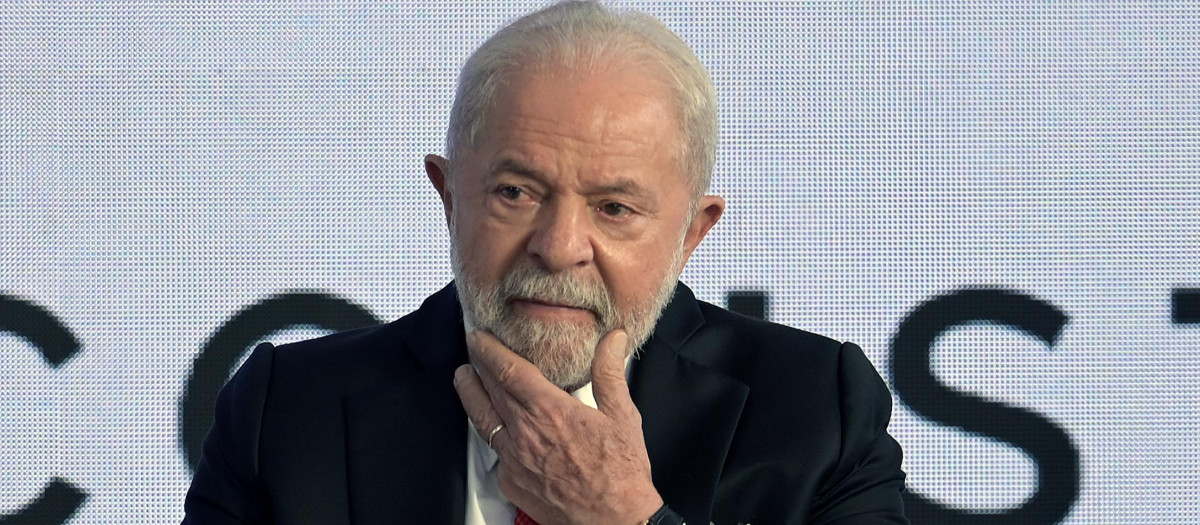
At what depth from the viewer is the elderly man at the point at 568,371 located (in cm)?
118

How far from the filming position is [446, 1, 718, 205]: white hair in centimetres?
125

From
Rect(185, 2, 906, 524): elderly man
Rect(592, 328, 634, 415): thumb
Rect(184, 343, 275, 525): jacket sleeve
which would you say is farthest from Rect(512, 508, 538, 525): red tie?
Rect(184, 343, 275, 525): jacket sleeve

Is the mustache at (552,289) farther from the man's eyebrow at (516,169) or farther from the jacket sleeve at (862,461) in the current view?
the jacket sleeve at (862,461)

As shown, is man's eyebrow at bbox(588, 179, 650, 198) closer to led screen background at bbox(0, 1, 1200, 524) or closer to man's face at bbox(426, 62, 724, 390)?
man's face at bbox(426, 62, 724, 390)

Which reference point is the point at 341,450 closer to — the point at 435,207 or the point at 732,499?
the point at 732,499

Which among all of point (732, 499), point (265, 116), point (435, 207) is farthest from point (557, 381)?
point (265, 116)

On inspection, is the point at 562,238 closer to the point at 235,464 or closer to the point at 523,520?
the point at 523,520

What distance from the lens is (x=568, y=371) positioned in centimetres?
125

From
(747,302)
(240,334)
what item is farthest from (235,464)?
(747,302)

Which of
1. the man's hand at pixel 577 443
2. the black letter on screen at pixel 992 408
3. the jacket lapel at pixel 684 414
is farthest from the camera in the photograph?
the black letter on screen at pixel 992 408

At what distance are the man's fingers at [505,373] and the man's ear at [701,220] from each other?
0.86 ft

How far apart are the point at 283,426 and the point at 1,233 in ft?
4.67

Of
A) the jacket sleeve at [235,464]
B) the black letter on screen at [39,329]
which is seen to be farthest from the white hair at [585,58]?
the black letter on screen at [39,329]

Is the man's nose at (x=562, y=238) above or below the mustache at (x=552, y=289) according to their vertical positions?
above
